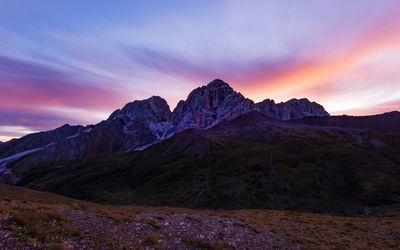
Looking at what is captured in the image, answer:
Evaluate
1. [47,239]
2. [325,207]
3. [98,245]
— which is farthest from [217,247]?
[325,207]

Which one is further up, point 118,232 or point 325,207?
point 118,232

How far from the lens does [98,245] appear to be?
18.2 m

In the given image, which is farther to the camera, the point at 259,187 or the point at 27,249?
the point at 259,187

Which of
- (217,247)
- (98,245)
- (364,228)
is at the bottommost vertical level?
(364,228)

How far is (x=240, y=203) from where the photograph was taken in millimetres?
160875

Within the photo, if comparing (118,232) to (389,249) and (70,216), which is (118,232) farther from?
(389,249)

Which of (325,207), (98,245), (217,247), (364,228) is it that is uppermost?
(98,245)

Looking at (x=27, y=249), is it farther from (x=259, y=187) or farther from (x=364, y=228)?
(x=259, y=187)

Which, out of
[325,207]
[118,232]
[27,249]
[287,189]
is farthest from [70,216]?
[287,189]

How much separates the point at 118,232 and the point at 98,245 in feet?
12.6

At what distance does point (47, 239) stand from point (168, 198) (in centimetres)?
16361

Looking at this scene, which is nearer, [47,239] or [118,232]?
[47,239]

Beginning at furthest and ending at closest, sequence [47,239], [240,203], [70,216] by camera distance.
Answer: [240,203]
[70,216]
[47,239]

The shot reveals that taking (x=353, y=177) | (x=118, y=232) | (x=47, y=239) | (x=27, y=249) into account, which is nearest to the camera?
(x=27, y=249)
